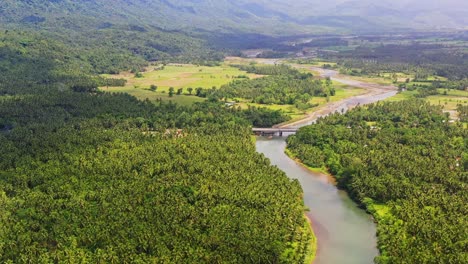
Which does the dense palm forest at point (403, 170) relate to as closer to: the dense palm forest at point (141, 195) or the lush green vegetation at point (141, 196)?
the dense palm forest at point (141, 195)

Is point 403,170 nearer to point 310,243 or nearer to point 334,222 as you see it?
point 334,222

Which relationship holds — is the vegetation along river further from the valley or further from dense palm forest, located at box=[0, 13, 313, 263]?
dense palm forest, located at box=[0, 13, 313, 263]

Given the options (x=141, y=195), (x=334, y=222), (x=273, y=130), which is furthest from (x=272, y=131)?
(x=141, y=195)

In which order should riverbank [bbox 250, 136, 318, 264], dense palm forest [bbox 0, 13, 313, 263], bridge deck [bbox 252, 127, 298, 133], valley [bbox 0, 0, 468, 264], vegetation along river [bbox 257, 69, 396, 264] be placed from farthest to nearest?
bridge deck [bbox 252, 127, 298, 133]
vegetation along river [bbox 257, 69, 396, 264]
riverbank [bbox 250, 136, 318, 264]
valley [bbox 0, 0, 468, 264]
dense palm forest [bbox 0, 13, 313, 263]

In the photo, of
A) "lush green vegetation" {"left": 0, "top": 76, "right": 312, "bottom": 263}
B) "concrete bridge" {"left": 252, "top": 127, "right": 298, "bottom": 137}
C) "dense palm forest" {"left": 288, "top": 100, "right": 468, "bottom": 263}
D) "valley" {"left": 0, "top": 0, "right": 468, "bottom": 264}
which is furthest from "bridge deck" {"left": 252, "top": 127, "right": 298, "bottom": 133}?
"lush green vegetation" {"left": 0, "top": 76, "right": 312, "bottom": 263}

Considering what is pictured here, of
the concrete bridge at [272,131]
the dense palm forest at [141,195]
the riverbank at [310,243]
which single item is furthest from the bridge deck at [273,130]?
the riverbank at [310,243]

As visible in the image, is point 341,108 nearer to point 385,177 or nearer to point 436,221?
point 385,177
